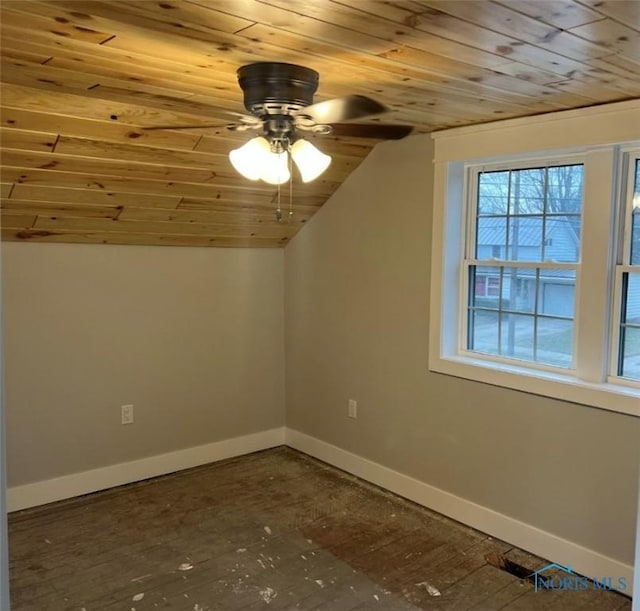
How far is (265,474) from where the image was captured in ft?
12.9

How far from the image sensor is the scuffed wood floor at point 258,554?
2.59 meters

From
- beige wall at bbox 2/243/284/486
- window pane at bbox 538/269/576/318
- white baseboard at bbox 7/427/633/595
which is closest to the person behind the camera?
white baseboard at bbox 7/427/633/595

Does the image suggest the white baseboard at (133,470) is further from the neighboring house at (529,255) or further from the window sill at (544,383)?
the neighboring house at (529,255)

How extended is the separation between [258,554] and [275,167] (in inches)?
74.3

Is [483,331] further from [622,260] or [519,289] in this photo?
[622,260]

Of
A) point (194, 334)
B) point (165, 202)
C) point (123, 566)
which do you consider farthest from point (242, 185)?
point (123, 566)

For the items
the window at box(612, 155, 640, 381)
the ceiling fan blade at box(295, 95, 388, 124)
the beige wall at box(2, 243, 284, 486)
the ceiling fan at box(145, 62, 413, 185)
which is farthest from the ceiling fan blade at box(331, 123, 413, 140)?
the beige wall at box(2, 243, 284, 486)

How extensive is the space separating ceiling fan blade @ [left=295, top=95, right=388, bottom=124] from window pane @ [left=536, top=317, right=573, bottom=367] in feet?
5.35

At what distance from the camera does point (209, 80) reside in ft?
7.08

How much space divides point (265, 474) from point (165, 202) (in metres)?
1.82

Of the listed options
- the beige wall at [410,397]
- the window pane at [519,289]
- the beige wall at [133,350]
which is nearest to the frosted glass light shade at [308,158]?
the beige wall at [410,397]

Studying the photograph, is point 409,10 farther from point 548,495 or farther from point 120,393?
point 120,393

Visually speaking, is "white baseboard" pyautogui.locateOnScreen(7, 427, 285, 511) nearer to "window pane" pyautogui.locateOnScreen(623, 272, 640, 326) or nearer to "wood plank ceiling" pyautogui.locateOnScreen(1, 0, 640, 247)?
"wood plank ceiling" pyautogui.locateOnScreen(1, 0, 640, 247)

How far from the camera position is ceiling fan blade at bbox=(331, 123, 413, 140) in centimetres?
229
